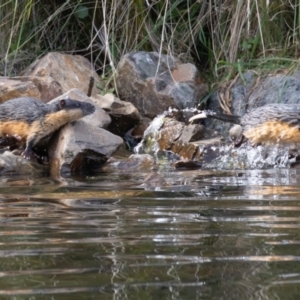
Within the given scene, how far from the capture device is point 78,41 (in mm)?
8828

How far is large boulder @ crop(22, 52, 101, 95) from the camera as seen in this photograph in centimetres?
777

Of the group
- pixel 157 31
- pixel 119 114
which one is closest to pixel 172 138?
pixel 119 114

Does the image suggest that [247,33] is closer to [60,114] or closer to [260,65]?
[260,65]

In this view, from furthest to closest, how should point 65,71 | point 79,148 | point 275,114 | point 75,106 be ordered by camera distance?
point 65,71
point 275,114
point 75,106
point 79,148

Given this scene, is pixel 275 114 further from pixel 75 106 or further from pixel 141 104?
pixel 75 106

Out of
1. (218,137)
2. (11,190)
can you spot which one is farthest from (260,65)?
(11,190)

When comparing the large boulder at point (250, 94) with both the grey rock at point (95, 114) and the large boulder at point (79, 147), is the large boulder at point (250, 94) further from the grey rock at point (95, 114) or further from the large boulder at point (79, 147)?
the large boulder at point (79, 147)

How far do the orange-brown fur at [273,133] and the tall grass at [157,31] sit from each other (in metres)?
0.96

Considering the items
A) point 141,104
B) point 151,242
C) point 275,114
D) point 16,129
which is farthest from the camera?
point 141,104

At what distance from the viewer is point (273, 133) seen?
6.87m

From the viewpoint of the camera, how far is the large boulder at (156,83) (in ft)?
24.9

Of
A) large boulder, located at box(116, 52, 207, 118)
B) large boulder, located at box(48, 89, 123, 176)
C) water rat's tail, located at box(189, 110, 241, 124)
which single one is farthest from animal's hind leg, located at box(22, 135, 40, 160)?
large boulder, located at box(116, 52, 207, 118)

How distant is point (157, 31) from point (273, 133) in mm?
2039

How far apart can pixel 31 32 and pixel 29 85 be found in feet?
4.47
